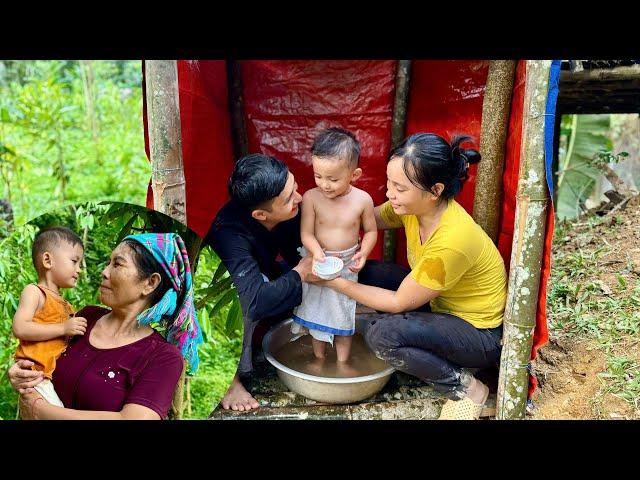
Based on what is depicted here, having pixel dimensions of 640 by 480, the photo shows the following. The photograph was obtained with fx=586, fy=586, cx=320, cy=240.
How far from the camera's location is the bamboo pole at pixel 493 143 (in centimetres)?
270

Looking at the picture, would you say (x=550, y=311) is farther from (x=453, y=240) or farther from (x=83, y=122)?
(x=83, y=122)

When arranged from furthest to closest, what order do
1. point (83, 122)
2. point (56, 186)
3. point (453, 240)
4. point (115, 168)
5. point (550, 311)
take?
point (83, 122) < point (115, 168) < point (56, 186) < point (550, 311) < point (453, 240)

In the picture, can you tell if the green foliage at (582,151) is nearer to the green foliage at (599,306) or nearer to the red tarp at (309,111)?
the green foliage at (599,306)

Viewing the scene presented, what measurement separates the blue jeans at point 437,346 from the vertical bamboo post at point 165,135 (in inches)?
41.0

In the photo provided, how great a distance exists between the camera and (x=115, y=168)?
232 inches

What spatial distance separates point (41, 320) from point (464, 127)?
226 cm

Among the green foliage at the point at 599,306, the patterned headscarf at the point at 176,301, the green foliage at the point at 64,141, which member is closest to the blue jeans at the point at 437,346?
the green foliage at the point at 599,306

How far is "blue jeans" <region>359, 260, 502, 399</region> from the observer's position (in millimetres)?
2531

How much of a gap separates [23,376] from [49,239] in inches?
19.6

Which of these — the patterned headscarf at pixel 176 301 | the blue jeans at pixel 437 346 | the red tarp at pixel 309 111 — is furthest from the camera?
the red tarp at pixel 309 111

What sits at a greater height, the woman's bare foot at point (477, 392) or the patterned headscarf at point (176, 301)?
the patterned headscarf at point (176, 301)

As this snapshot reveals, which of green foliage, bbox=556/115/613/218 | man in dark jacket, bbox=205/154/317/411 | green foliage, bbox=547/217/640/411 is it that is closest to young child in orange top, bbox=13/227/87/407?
man in dark jacket, bbox=205/154/317/411

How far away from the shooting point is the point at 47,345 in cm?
213

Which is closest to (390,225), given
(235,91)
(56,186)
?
(235,91)
